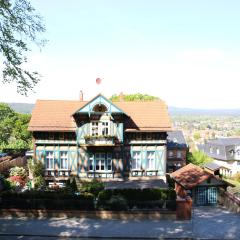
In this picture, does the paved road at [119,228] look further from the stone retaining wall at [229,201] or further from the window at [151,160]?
the window at [151,160]

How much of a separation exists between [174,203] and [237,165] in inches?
2171

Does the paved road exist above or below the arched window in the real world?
below

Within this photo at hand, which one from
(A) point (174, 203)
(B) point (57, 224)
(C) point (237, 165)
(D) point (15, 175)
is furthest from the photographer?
(C) point (237, 165)

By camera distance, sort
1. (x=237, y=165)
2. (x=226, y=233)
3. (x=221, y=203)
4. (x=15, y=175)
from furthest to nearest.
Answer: (x=237, y=165)
(x=15, y=175)
(x=221, y=203)
(x=226, y=233)

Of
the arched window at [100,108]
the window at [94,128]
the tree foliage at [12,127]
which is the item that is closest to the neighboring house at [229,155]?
the tree foliage at [12,127]

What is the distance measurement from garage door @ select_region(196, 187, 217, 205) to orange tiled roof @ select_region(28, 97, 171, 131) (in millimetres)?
6865

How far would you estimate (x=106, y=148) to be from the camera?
1501 inches

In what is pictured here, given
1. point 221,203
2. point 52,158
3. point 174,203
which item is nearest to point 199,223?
point 174,203

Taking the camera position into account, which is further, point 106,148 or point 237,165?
point 237,165

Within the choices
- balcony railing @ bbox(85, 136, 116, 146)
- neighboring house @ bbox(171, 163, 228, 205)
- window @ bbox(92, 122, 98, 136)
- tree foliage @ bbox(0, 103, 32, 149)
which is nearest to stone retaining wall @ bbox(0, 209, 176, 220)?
neighboring house @ bbox(171, 163, 228, 205)

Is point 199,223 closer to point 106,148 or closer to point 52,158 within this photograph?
point 106,148

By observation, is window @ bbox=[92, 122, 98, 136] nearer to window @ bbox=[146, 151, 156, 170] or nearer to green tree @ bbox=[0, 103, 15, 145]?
window @ bbox=[146, 151, 156, 170]

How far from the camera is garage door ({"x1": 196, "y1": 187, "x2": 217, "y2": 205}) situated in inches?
1407

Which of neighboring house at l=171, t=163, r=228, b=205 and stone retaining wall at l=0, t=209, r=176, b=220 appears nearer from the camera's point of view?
stone retaining wall at l=0, t=209, r=176, b=220
